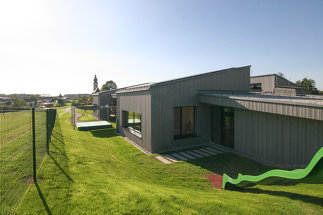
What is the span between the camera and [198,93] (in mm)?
12500

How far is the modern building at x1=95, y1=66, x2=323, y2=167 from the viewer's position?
7.54m

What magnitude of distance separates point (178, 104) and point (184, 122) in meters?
1.49

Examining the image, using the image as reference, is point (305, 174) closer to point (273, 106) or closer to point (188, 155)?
point (273, 106)

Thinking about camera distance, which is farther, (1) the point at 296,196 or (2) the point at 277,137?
(2) the point at 277,137

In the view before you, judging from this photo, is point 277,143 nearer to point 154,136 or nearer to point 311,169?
point 311,169

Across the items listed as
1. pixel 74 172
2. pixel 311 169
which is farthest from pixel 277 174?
pixel 74 172

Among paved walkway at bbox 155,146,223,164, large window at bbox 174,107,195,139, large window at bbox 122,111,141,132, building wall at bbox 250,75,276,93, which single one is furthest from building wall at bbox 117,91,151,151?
building wall at bbox 250,75,276,93

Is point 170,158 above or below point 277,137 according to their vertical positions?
below

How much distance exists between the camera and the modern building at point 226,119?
7.54 m

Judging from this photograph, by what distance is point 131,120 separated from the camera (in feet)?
52.3

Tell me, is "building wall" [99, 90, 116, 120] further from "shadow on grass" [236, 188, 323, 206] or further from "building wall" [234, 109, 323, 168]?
"shadow on grass" [236, 188, 323, 206]

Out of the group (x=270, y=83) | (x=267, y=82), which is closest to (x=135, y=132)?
(x=270, y=83)

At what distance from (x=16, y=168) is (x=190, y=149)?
9.10 m

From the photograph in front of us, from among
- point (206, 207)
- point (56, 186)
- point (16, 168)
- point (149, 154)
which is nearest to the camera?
point (206, 207)
